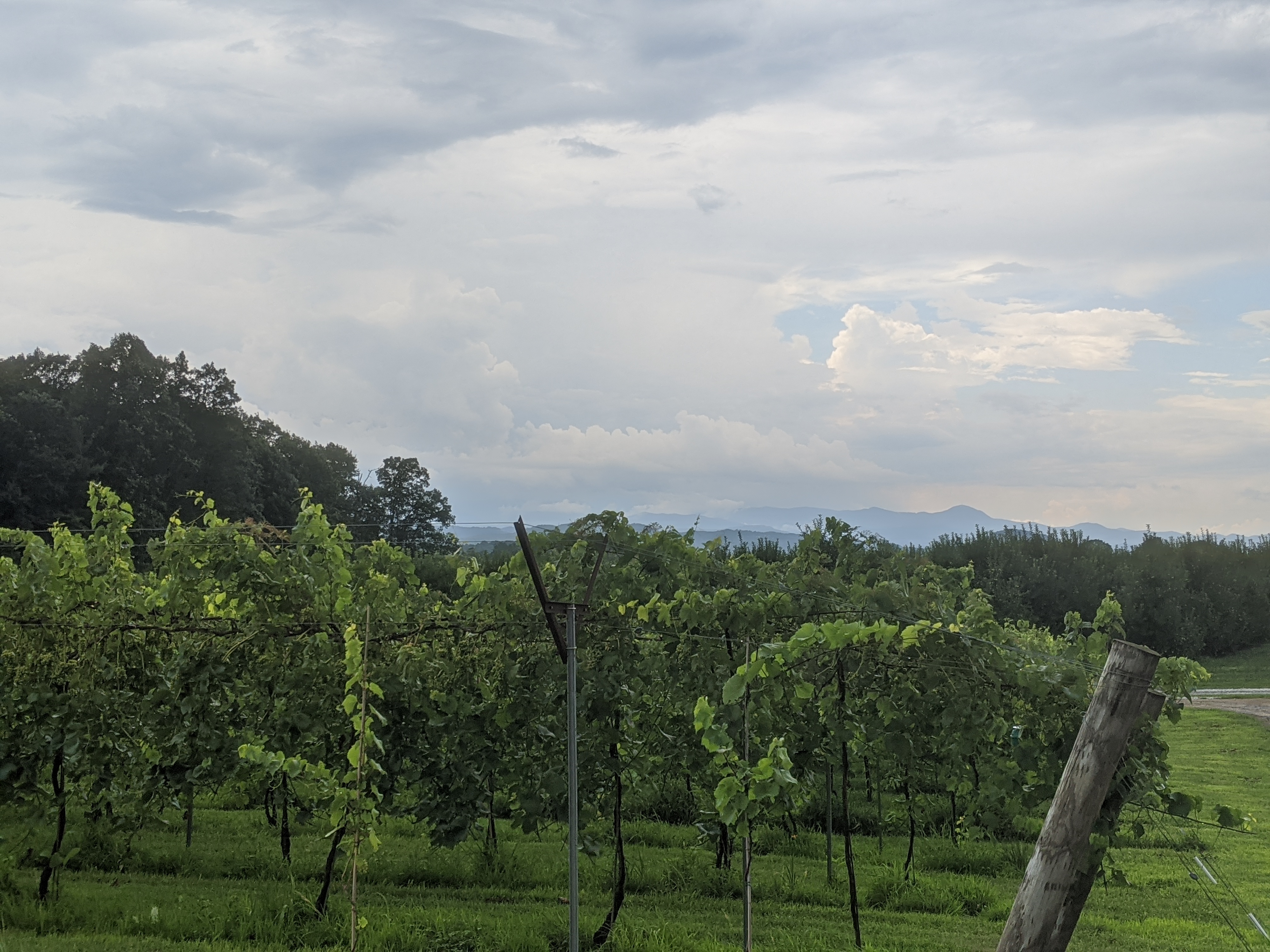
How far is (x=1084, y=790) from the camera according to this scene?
381 cm

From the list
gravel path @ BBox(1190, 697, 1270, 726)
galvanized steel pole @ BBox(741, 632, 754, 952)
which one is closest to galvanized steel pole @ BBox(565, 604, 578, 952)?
galvanized steel pole @ BBox(741, 632, 754, 952)

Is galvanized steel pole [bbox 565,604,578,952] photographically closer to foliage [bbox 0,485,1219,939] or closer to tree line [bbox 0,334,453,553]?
foliage [bbox 0,485,1219,939]

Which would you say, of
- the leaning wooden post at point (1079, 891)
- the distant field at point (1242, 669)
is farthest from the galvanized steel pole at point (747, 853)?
the distant field at point (1242, 669)

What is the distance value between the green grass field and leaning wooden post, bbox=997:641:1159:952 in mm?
1246

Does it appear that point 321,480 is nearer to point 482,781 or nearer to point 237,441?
point 237,441

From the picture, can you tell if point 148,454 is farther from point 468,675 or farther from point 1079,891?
point 1079,891

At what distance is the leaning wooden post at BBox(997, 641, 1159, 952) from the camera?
379 cm

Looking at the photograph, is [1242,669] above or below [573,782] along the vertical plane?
below

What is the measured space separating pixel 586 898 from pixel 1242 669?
136 feet

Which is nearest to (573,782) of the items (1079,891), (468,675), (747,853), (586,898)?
(747,853)

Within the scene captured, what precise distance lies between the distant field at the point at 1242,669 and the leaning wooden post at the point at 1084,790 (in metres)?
35.8

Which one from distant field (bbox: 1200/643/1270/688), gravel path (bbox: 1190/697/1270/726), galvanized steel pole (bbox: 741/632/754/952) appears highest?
galvanized steel pole (bbox: 741/632/754/952)

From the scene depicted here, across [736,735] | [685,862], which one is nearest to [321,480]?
[685,862]

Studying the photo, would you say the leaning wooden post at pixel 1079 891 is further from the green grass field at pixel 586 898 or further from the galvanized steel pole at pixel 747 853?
the galvanized steel pole at pixel 747 853
